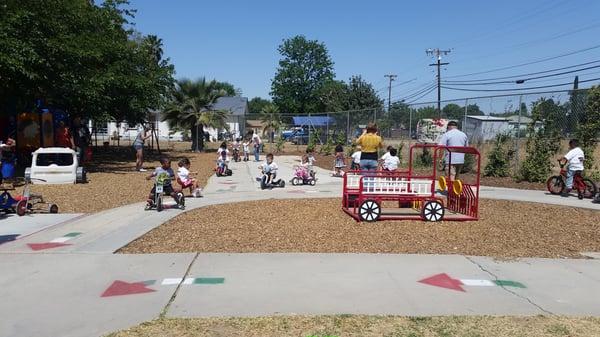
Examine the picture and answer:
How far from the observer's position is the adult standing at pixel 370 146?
11367 millimetres

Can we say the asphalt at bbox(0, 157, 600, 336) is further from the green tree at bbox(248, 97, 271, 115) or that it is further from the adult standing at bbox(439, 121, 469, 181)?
the green tree at bbox(248, 97, 271, 115)

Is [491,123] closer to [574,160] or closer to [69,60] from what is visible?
[574,160]

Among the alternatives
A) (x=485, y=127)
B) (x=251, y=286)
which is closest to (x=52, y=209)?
(x=251, y=286)

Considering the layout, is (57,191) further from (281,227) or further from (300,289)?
(300,289)

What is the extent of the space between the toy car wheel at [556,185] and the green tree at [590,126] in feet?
5.90

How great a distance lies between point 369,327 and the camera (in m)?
4.42

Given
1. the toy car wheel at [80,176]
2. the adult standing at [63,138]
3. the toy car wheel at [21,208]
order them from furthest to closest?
the adult standing at [63,138]
the toy car wheel at [80,176]
the toy car wheel at [21,208]

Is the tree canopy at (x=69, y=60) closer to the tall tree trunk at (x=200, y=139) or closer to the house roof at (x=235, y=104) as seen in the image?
the tall tree trunk at (x=200, y=139)

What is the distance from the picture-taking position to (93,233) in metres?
8.19

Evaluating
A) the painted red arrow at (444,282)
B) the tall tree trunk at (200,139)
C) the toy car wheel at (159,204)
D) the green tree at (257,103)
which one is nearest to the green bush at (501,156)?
the toy car wheel at (159,204)

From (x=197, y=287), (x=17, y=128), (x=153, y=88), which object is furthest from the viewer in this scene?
(x=153, y=88)

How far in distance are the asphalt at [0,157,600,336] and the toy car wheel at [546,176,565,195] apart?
20.9ft

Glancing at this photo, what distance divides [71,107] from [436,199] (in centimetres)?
1715

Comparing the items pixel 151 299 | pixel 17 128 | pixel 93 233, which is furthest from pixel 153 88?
pixel 151 299
